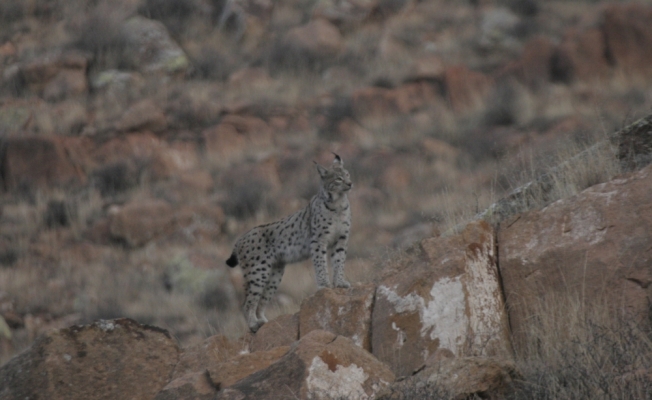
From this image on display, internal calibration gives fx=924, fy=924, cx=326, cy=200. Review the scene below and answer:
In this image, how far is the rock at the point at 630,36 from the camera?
27.0 metres

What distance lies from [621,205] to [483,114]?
1963cm

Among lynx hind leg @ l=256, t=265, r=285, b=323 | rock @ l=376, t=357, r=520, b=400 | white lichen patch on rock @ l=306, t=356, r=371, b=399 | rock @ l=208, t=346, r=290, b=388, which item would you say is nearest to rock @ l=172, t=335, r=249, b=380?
rock @ l=208, t=346, r=290, b=388

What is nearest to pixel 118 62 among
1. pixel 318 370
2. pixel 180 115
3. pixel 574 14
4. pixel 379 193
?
pixel 180 115

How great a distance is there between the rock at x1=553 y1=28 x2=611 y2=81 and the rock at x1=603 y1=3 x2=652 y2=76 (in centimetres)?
33

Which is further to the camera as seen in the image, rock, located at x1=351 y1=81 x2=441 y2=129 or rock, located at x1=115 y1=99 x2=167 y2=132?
rock, located at x1=351 y1=81 x2=441 y2=129

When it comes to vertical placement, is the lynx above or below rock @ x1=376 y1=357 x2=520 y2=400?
below

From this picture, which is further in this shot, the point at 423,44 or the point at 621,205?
the point at 423,44

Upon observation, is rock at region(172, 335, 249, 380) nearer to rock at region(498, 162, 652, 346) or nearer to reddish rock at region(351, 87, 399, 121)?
rock at region(498, 162, 652, 346)

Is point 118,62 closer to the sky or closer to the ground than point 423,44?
closer to the ground

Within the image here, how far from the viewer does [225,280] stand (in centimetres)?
2095

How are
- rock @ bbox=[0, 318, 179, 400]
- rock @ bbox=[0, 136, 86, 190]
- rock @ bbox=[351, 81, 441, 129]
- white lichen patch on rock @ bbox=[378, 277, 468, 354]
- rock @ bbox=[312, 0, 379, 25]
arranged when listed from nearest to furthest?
1. white lichen patch on rock @ bbox=[378, 277, 468, 354]
2. rock @ bbox=[0, 318, 179, 400]
3. rock @ bbox=[0, 136, 86, 190]
4. rock @ bbox=[351, 81, 441, 129]
5. rock @ bbox=[312, 0, 379, 25]

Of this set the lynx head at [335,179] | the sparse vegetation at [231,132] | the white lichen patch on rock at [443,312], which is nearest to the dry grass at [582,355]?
the white lichen patch on rock at [443,312]

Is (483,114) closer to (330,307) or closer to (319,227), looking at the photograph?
(319,227)

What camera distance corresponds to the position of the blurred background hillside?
21.9 m
